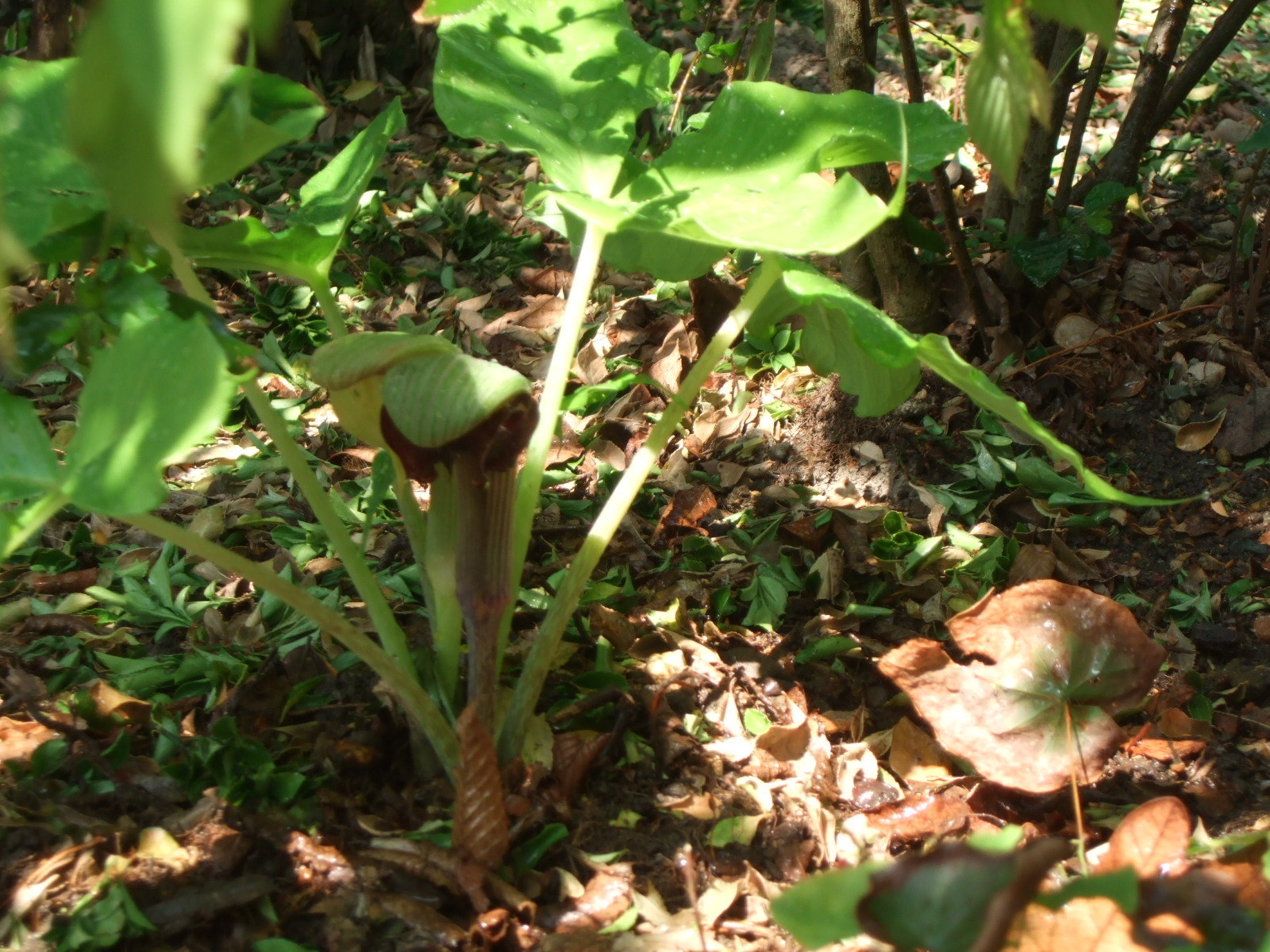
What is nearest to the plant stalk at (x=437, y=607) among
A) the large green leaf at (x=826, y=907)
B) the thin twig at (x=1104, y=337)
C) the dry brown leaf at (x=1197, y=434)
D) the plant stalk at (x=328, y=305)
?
the plant stalk at (x=328, y=305)

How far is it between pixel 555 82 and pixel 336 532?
514 mm

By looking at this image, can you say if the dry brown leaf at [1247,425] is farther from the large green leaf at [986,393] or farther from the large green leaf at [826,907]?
the large green leaf at [826,907]

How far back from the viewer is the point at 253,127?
77 centimetres

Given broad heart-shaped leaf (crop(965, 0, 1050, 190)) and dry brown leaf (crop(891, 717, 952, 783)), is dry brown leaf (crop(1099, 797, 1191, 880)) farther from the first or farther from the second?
broad heart-shaped leaf (crop(965, 0, 1050, 190))

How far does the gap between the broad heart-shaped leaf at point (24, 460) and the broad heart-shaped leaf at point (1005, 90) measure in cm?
59

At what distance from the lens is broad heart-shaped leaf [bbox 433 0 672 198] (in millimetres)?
1010

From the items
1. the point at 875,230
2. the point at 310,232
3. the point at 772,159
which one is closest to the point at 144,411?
the point at 310,232

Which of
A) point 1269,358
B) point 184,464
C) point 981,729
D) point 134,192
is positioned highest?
point 134,192

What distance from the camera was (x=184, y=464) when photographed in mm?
1586

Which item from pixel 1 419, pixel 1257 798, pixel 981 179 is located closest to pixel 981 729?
pixel 1257 798

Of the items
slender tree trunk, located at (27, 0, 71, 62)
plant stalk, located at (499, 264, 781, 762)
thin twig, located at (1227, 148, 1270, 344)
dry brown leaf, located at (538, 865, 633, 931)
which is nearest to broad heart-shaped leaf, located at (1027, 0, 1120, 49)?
plant stalk, located at (499, 264, 781, 762)

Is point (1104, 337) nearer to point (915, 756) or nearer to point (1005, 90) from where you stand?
point (915, 756)

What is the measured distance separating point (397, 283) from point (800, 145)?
1146mm

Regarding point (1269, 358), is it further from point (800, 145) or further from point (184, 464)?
point (184, 464)
